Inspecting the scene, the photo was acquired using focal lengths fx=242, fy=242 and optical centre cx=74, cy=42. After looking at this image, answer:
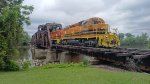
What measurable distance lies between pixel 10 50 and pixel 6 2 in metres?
9.21

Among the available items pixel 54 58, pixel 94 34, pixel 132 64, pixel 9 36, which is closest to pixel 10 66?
pixel 9 36

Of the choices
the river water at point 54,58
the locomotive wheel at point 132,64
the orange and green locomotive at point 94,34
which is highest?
the orange and green locomotive at point 94,34

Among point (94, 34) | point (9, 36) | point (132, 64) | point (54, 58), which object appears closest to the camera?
point (132, 64)

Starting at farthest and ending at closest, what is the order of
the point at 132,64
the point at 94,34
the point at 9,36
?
the point at 94,34
the point at 9,36
the point at 132,64

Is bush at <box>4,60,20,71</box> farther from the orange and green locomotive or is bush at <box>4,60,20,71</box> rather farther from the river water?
the orange and green locomotive

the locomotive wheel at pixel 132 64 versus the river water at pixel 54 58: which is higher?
the locomotive wheel at pixel 132 64

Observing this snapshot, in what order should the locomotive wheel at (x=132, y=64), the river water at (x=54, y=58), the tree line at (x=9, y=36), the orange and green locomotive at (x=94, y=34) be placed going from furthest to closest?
the river water at (x=54, y=58) < the orange and green locomotive at (x=94, y=34) < the tree line at (x=9, y=36) < the locomotive wheel at (x=132, y=64)

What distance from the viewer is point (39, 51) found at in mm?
61375

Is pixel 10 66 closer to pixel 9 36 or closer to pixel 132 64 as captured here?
pixel 9 36

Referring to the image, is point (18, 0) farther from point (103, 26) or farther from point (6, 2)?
point (103, 26)

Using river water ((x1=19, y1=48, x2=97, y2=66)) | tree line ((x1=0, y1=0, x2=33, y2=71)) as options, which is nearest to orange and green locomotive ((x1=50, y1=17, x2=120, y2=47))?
river water ((x1=19, y1=48, x2=97, y2=66))

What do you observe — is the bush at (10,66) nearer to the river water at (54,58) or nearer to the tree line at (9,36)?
the tree line at (9,36)

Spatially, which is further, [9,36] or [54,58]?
[54,58]

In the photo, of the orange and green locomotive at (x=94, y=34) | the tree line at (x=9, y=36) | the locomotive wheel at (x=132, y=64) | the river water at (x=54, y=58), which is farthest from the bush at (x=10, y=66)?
the orange and green locomotive at (x=94, y=34)
